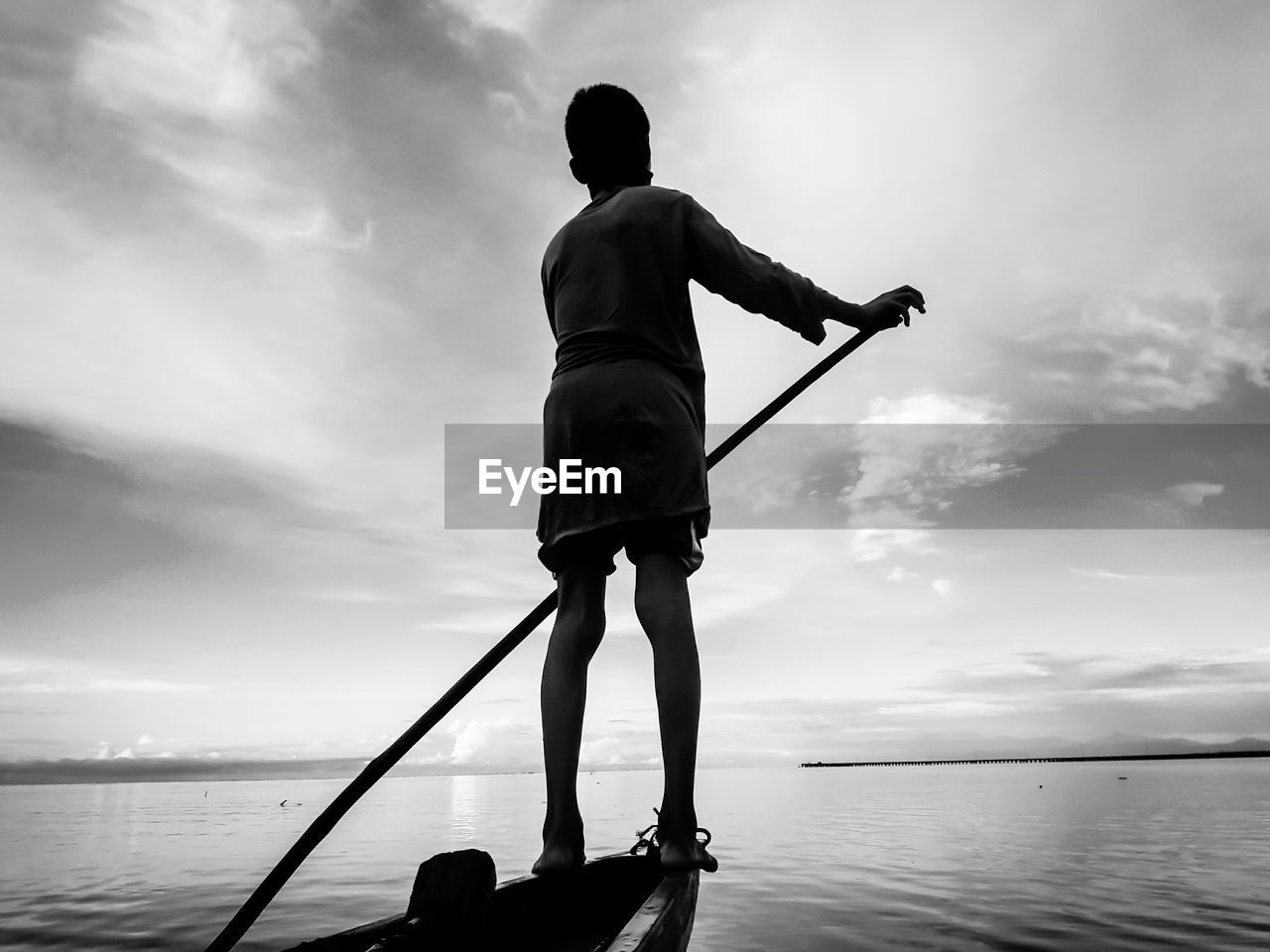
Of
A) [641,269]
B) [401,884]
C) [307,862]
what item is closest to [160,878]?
[307,862]

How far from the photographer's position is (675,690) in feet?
7.59

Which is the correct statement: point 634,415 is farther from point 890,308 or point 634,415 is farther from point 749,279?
point 890,308

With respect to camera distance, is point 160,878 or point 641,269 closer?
point 641,269

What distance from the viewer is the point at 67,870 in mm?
6160

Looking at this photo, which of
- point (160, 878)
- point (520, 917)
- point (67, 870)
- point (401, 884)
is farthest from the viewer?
point (67, 870)

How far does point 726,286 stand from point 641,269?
31 cm

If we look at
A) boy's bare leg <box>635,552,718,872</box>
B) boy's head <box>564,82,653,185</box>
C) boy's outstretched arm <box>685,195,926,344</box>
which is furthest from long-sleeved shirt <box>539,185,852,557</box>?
boy's bare leg <box>635,552,718,872</box>

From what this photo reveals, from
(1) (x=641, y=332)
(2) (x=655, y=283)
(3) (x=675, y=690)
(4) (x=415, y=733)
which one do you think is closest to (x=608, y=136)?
(2) (x=655, y=283)

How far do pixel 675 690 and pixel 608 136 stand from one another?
1.88 meters

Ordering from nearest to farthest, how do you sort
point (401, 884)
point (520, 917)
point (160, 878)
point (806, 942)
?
point (520, 917) → point (806, 942) → point (401, 884) → point (160, 878)

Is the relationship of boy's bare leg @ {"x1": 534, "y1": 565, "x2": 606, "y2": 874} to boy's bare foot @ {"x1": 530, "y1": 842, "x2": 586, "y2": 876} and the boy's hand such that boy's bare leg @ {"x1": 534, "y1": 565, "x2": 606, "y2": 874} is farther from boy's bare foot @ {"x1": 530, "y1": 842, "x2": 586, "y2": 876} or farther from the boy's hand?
the boy's hand

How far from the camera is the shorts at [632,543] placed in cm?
243

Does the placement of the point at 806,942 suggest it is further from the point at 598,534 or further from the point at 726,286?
the point at 726,286

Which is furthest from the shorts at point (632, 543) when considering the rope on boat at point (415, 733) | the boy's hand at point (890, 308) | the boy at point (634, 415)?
the boy's hand at point (890, 308)
